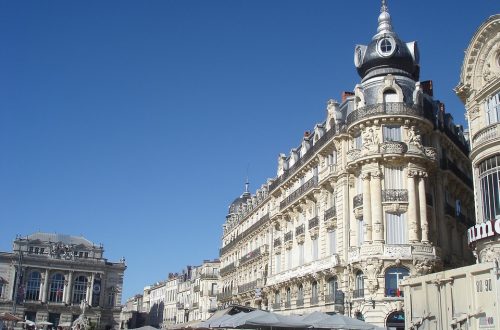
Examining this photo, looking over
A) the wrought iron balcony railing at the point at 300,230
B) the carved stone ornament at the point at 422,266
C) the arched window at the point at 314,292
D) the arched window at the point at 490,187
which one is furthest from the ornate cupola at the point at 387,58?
the arched window at the point at 314,292

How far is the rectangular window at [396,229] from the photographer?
105 ft

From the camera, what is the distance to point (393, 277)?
31.2 meters

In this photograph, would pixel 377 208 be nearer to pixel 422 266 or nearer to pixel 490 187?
pixel 422 266

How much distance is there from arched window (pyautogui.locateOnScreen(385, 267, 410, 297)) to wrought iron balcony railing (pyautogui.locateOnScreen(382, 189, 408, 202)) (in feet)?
12.7

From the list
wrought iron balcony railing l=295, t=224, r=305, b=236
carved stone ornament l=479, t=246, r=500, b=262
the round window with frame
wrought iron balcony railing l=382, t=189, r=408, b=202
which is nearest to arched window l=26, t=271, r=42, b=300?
wrought iron balcony railing l=295, t=224, r=305, b=236

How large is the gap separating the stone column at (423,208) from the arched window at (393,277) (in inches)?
85.2

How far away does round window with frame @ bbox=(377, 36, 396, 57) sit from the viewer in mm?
36656

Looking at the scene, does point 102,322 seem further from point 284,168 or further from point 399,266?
point 399,266

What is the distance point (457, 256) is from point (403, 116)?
31.2ft

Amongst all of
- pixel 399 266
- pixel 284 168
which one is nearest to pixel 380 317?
pixel 399 266

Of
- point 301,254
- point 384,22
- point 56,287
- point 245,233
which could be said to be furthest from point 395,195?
point 56,287

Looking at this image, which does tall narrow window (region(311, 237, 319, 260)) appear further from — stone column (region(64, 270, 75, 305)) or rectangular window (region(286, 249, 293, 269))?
stone column (region(64, 270, 75, 305))

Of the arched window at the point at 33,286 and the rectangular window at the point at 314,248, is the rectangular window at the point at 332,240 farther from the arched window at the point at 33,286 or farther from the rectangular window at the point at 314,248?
the arched window at the point at 33,286

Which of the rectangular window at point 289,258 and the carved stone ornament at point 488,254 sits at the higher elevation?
the rectangular window at point 289,258
